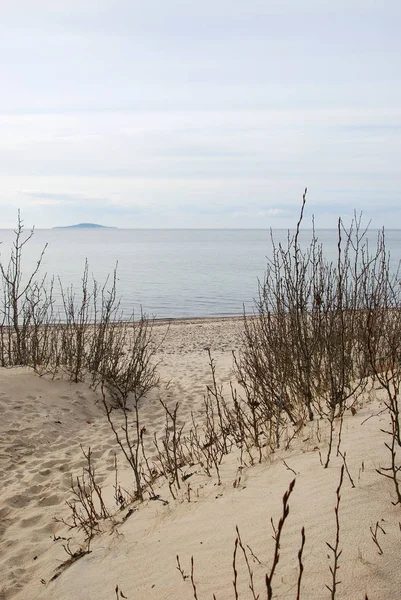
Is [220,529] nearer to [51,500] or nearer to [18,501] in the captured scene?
[51,500]

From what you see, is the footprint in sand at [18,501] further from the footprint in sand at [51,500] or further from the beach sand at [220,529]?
the footprint in sand at [51,500]

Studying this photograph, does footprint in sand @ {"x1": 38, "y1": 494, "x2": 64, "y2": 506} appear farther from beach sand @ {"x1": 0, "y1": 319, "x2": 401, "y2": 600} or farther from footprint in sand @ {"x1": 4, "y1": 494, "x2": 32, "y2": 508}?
footprint in sand @ {"x1": 4, "y1": 494, "x2": 32, "y2": 508}

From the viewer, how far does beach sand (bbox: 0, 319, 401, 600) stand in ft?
9.20

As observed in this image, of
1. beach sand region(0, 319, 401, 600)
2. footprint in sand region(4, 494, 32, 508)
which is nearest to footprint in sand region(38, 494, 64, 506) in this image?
beach sand region(0, 319, 401, 600)

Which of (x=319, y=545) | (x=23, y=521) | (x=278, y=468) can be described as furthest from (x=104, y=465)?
(x=319, y=545)

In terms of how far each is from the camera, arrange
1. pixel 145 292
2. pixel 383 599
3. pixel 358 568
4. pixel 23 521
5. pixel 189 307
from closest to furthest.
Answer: pixel 383 599, pixel 358 568, pixel 23 521, pixel 189 307, pixel 145 292

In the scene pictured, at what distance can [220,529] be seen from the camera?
11.8 ft

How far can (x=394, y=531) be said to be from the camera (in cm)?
288

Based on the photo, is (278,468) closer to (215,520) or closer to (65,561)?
(215,520)

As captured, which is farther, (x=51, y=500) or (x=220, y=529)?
(x=51, y=500)

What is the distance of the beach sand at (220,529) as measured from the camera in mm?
2803

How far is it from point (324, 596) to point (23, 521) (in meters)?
3.73

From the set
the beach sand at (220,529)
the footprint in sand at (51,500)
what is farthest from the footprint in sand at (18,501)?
the footprint in sand at (51,500)

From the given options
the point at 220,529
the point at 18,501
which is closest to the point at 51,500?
the point at 18,501
